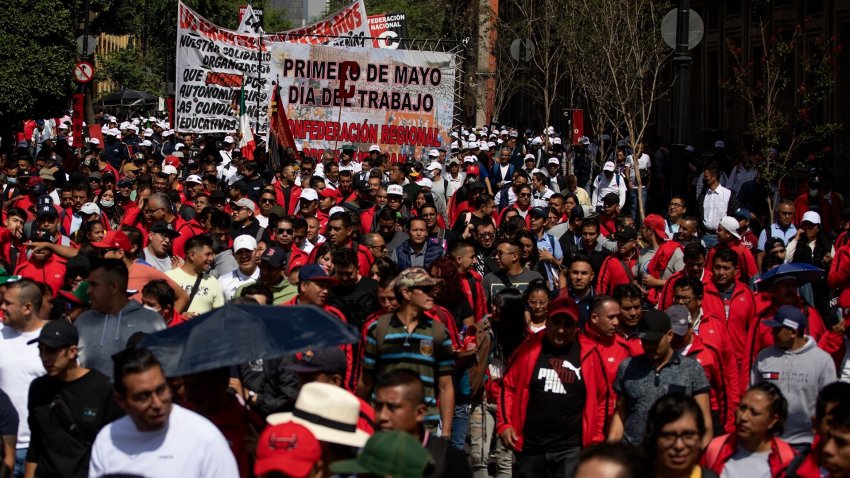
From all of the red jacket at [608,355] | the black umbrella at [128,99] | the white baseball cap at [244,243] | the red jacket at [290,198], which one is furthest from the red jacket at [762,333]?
the black umbrella at [128,99]

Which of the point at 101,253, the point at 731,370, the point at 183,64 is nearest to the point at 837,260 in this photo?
the point at 731,370

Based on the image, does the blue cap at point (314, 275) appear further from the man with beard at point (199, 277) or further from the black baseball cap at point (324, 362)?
the black baseball cap at point (324, 362)

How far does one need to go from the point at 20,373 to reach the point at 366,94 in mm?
14788

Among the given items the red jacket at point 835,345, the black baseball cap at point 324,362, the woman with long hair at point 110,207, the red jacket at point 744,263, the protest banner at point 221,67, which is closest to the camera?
the black baseball cap at point 324,362

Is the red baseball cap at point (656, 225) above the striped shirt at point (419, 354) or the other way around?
above

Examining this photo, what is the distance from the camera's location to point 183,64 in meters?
24.2

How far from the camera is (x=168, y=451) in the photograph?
5340 millimetres

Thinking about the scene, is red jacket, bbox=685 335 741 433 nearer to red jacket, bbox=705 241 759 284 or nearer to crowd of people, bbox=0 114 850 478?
crowd of people, bbox=0 114 850 478

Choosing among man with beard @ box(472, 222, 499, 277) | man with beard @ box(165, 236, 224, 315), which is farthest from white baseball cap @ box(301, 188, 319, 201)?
man with beard @ box(165, 236, 224, 315)

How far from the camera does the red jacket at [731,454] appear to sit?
20.1 feet

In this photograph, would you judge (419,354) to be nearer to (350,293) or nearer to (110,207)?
(350,293)

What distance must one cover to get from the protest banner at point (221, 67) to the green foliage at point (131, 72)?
1823 inches

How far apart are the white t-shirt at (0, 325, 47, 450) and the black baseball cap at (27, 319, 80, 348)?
875 mm

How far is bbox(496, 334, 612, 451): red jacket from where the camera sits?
7.78 m
